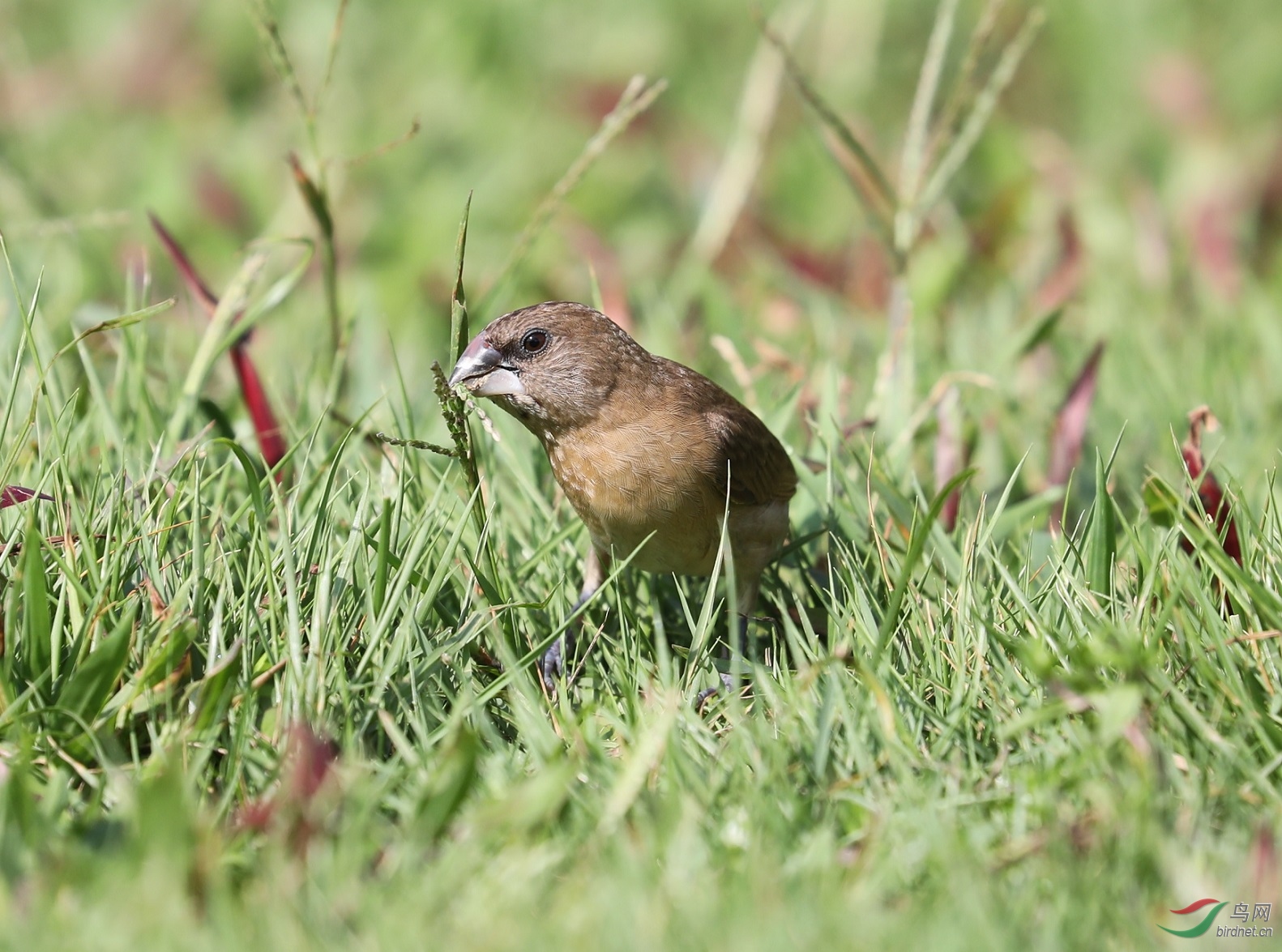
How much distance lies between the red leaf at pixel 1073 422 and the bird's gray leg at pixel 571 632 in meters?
1.35

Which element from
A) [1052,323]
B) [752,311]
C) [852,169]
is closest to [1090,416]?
[1052,323]

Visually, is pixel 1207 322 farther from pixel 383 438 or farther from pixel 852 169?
pixel 383 438

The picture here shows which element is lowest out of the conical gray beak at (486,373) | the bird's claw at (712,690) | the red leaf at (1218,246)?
the red leaf at (1218,246)

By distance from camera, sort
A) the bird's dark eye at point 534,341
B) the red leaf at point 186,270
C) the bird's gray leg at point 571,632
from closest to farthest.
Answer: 1. the bird's gray leg at point 571,632
2. the bird's dark eye at point 534,341
3. the red leaf at point 186,270

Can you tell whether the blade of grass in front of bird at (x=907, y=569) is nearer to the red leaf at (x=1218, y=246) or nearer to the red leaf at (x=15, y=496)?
the red leaf at (x=15, y=496)

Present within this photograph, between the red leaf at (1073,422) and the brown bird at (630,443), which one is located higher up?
the brown bird at (630,443)

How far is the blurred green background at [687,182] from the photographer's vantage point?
14.8 ft

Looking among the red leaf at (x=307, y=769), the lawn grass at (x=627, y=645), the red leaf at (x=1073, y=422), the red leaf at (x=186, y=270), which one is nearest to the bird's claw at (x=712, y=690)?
the lawn grass at (x=627, y=645)

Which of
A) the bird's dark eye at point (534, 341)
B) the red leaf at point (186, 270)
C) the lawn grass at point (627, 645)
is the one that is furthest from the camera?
the red leaf at point (186, 270)

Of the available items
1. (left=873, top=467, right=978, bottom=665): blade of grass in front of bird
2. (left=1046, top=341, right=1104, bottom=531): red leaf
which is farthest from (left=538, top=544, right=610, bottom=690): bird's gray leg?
(left=1046, top=341, right=1104, bottom=531): red leaf

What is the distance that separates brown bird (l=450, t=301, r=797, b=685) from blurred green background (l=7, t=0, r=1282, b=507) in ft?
1.58

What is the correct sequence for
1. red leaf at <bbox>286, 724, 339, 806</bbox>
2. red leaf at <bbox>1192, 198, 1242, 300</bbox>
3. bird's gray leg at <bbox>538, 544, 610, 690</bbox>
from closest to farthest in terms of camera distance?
red leaf at <bbox>286, 724, 339, 806</bbox> < bird's gray leg at <bbox>538, 544, 610, 690</bbox> < red leaf at <bbox>1192, 198, 1242, 300</bbox>

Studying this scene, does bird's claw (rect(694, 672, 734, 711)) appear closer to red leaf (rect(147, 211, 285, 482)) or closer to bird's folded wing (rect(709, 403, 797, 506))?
bird's folded wing (rect(709, 403, 797, 506))

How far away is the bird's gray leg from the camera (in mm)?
2744
